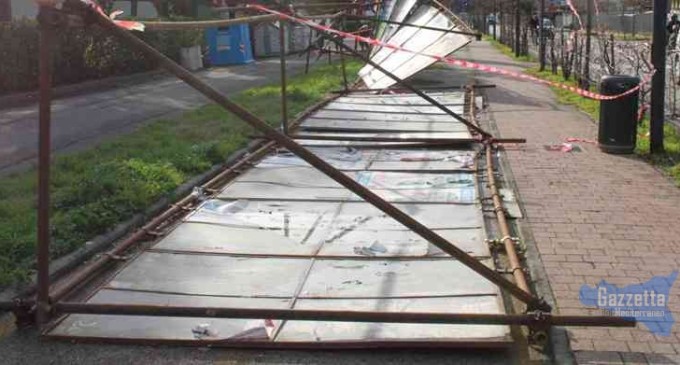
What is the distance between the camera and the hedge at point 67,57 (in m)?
15.8

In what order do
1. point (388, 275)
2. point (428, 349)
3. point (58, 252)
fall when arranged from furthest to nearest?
point (58, 252), point (388, 275), point (428, 349)

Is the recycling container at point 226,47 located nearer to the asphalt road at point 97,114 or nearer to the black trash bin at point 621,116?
the asphalt road at point 97,114

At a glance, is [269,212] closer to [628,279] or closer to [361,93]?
[628,279]

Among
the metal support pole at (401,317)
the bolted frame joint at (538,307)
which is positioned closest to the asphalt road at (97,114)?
the metal support pole at (401,317)

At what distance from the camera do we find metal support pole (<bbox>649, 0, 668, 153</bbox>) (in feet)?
29.2

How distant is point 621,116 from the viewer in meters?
9.09

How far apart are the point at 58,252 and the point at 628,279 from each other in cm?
393

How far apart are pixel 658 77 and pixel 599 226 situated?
374 cm

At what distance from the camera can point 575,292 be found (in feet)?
15.4

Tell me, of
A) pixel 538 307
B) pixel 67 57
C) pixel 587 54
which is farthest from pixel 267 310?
pixel 67 57

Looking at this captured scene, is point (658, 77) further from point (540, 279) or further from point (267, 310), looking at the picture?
point (267, 310)

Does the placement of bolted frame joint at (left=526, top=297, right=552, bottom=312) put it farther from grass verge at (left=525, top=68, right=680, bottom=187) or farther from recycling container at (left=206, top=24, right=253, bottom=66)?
recycling container at (left=206, top=24, right=253, bottom=66)

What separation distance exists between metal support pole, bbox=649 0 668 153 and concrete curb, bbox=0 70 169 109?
38.5 ft

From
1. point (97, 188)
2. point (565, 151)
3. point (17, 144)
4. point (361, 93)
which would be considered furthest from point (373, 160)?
point (361, 93)
